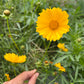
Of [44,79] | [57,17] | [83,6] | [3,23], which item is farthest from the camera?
[83,6]

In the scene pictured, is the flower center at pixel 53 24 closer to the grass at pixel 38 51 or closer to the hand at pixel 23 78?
the grass at pixel 38 51

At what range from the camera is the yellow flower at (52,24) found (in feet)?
2.60

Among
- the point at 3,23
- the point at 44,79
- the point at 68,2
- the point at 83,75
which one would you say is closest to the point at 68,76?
the point at 83,75

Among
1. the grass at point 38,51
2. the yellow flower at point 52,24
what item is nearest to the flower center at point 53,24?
the yellow flower at point 52,24

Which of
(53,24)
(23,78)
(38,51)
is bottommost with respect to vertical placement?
(23,78)

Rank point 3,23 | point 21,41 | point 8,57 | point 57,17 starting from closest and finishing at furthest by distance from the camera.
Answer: point 57,17, point 8,57, point 21,41, point 3,23

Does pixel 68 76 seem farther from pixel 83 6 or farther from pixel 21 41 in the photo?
pixel 83 6

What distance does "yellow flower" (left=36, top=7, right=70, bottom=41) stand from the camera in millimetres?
792

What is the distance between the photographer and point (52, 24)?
87 centimetres

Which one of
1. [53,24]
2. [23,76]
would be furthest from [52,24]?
[23,76]

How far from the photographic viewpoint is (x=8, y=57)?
A: 976mm

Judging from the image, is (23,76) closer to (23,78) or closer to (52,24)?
(23,78)

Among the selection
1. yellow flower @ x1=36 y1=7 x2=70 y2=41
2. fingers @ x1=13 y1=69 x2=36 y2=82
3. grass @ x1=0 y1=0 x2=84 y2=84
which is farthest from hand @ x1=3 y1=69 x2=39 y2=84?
yellow flower @ x1=36 y1=7 x2=70 y2=41

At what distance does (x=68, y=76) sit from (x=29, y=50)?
50 centimetres
